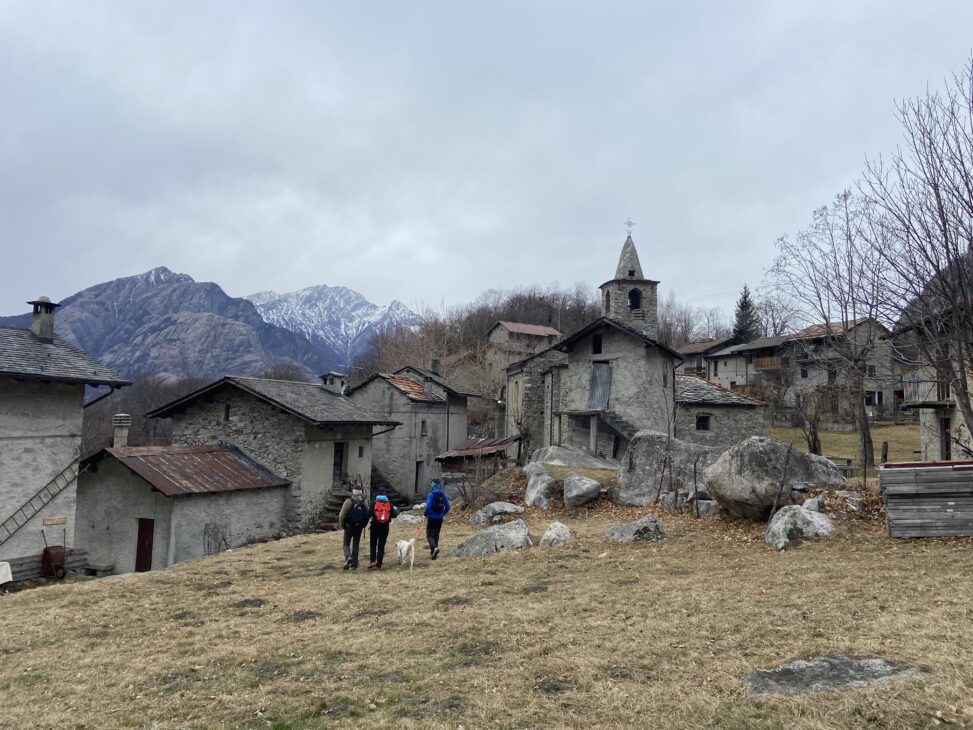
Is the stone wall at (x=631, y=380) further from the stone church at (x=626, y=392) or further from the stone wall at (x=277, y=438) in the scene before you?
the stone wall at (x=277, y=438)

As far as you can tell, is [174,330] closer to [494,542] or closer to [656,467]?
[656,467]

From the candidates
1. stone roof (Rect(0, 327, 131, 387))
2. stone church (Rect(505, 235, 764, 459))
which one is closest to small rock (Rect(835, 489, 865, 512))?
stone church (Rect(505, 235, 764, 459))

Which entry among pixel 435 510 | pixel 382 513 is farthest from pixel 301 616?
pixel 435 510

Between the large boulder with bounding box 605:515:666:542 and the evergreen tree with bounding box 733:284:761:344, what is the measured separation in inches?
2300

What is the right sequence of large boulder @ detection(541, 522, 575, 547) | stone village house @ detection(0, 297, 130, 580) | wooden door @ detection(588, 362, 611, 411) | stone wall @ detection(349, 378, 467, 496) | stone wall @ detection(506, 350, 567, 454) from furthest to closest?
stone wall @ detection(349, 378, 467, 496)
stone wall @ detection(506, 350, 567, 454)
wooden door @ detection(588, 362, 611, 411)
stone village house @ detection(0, 297, 130, 580)
large boulder @ detection(541, 522, 575, 547)

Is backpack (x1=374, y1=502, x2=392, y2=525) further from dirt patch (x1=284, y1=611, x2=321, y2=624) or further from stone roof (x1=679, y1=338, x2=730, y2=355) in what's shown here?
stone roof (x1=679, y1=338, x2=730, y2=355)

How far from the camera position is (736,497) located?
13.8 meters

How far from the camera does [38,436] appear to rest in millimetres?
18734

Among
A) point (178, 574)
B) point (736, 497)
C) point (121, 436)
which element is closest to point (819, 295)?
point (736, 497)

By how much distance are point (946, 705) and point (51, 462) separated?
22084 millimetres

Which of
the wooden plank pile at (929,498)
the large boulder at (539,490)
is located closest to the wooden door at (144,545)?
→ the large boulder at (539,490)

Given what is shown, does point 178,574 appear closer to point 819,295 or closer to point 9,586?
point 9,586

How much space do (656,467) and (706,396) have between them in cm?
1486

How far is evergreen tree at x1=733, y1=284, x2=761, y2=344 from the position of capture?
221 ft
